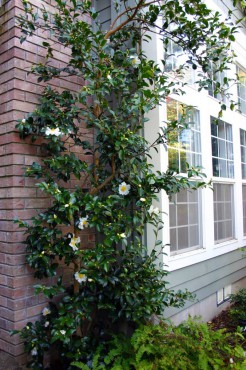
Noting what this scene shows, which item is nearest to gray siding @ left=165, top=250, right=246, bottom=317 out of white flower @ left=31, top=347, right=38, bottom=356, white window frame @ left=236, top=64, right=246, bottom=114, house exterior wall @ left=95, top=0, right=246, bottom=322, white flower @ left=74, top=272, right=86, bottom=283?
house exterior wall @ left=95, top=0, right=246, bottom=322

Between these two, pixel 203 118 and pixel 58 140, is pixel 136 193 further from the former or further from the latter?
pixel 203 118

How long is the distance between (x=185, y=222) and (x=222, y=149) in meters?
1.57

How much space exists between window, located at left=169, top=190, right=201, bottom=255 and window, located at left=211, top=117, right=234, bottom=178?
0.78 metres

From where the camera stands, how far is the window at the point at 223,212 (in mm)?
4340

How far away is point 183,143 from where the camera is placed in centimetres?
365

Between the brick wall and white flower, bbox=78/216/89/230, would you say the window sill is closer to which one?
white flower, bbox=78/216/89/230

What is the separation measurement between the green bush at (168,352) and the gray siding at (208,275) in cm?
71

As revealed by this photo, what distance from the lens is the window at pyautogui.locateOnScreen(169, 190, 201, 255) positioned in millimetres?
3350

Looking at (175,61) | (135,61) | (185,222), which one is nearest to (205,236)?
(185,222)

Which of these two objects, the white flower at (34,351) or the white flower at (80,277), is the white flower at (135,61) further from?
the white flower at (34,351)

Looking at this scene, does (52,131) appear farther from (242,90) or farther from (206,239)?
(242,90)

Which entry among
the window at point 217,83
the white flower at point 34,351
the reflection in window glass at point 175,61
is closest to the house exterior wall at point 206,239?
the reflection in window glass at point 175,61

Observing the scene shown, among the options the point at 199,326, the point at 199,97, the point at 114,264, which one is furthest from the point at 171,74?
the point at 199,326

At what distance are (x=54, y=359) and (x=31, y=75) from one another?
7.86 feet
